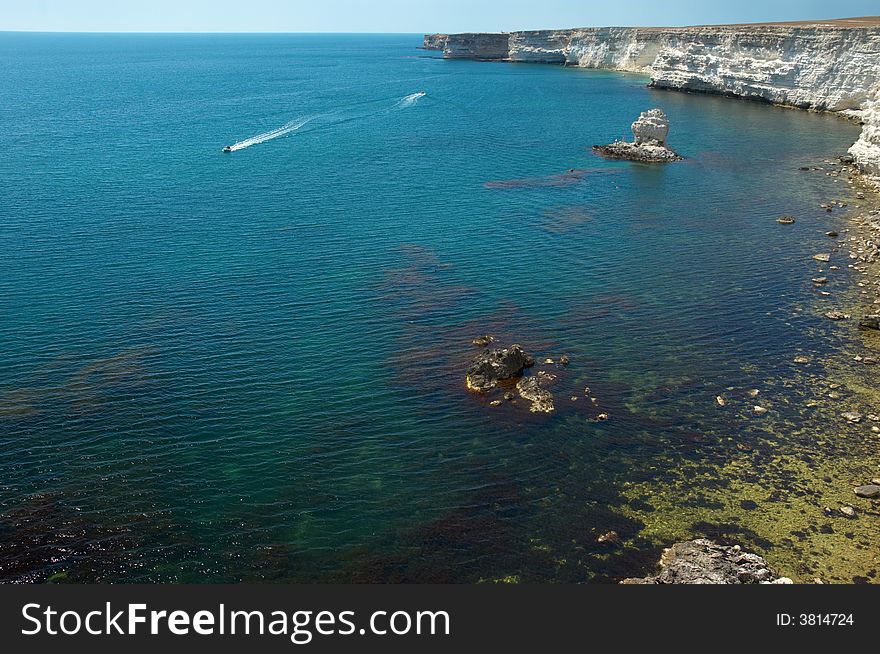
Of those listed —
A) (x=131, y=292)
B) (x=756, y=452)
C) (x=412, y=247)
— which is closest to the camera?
(x=756, y=452)

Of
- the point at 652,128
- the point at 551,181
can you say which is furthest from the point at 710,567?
the point at 652,128

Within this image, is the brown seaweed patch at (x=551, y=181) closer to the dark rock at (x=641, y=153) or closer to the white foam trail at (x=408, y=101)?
the dark rock at (x=641, y=153)

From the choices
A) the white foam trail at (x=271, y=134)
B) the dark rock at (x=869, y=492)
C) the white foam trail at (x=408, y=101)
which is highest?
the white foam trail at (x=408, y=101)

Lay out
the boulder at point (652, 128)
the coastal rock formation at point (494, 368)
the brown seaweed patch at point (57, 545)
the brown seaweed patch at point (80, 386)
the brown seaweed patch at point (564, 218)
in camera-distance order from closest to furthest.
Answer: the brown seaweed patch at point (57, 545) < the brown seaweed patch at point (80, 386) < the coastal rock formation at point (494, 368) < the brown seaweed patch at point (564, 218) < the boulder at point (652, 128)

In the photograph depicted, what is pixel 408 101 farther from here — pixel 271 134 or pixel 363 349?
pixel 363 349

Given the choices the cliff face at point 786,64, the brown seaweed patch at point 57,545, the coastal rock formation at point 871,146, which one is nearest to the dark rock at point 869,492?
the brown seaweed patch at point 57,545

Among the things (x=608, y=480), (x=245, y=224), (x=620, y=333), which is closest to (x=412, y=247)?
(x=245, y=224)

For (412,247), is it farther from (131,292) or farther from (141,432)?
(141,432)
